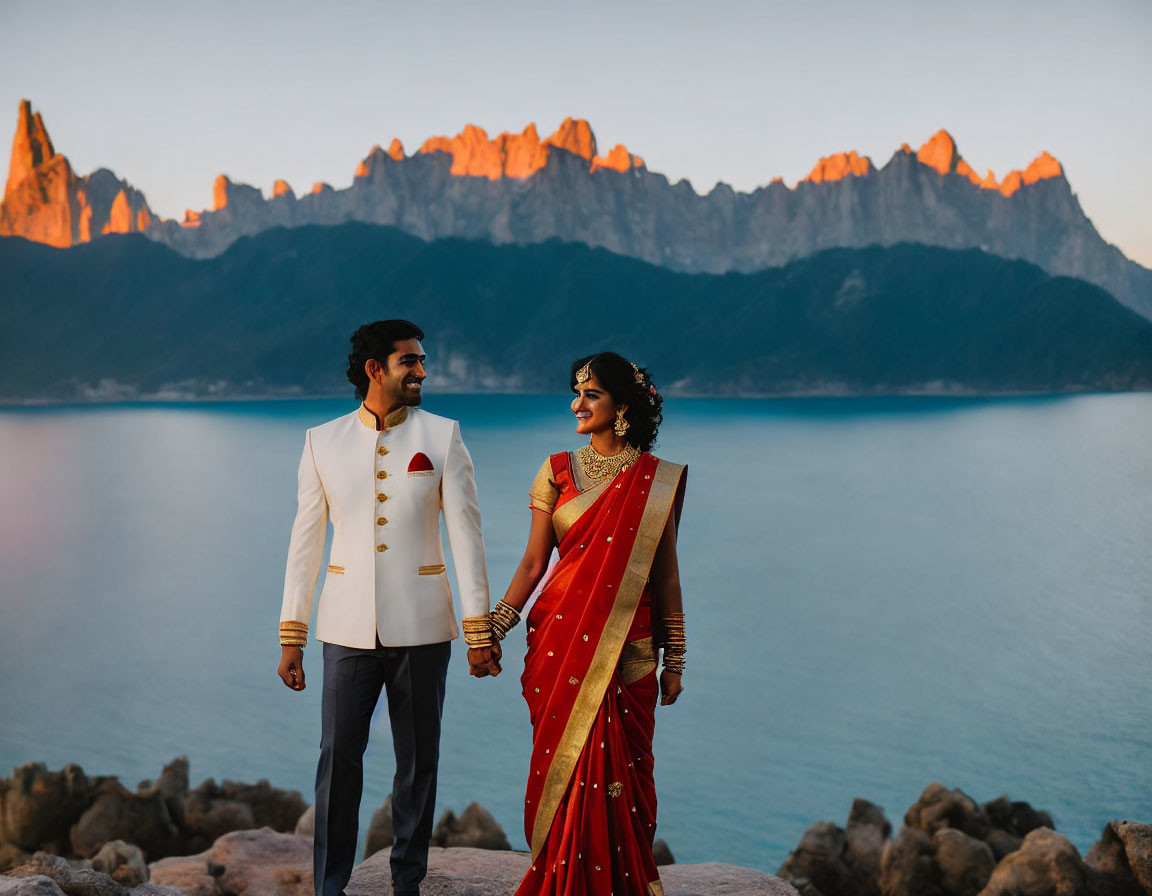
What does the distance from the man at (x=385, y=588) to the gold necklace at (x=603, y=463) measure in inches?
15.8

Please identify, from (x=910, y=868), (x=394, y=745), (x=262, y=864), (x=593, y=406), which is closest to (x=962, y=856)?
(x=910, y=868)

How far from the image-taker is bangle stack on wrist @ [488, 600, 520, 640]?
3430 mm

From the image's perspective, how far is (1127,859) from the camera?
6035 millimetres

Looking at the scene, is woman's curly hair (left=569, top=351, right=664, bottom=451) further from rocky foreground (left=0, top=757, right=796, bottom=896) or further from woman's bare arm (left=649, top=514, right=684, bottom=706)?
rocky foreground (left=0, top=757, right=796, bottom=896)

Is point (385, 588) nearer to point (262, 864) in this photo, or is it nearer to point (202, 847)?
point (262, 864)

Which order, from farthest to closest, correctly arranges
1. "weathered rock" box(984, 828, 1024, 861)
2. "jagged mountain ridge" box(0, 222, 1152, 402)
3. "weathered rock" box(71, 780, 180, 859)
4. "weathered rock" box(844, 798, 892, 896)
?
1. "jagged mountain ridge" box(0, 222, 1152, 402)
2. "weathered rock" box(71, 780, 180, 859)
3. "weathered rock" box(984, 828, 1024, 861)
4. "weathered rock" box(844, 798, 892, 896)

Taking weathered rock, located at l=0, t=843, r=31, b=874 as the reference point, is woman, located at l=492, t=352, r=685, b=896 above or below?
above

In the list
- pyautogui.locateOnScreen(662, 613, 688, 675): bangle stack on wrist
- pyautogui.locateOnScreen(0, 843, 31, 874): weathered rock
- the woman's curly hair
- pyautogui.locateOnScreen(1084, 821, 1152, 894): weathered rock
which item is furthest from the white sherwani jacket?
pyautogui.locateOnScreen(0, 843, 31, 874): weathered rock

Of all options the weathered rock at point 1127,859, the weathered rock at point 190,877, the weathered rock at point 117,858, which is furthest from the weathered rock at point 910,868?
the weathered rock at point 117,858

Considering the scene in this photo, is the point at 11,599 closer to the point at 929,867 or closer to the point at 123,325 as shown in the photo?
the point at 929,867

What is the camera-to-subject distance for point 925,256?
112688mm

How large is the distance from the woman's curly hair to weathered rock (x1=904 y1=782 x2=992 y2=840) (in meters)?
5.24

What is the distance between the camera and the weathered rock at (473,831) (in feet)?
22.6

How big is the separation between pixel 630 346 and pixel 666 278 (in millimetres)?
15173
